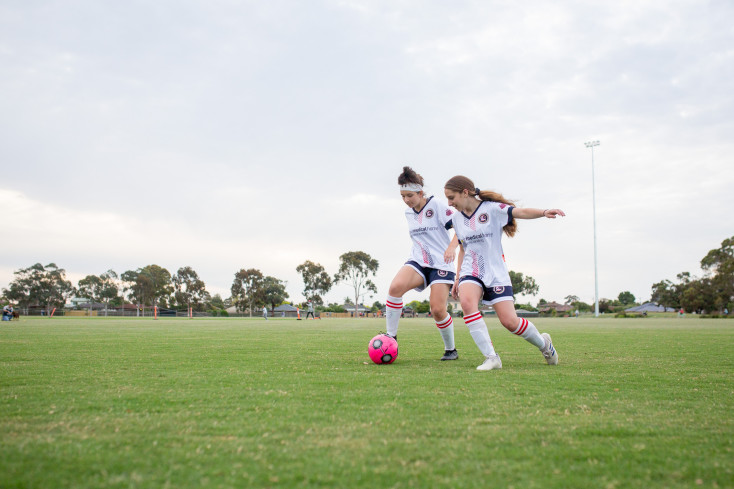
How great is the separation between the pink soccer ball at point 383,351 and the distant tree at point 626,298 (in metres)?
184

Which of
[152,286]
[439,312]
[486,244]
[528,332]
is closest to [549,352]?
[528,332]

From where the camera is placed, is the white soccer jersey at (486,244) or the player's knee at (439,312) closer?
the white soccer jersey at (486,244)

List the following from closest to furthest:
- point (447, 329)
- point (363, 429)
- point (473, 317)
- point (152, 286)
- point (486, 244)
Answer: point (363, 429)
point (473, 317)
point (486, 244)
point (447, 329)
point (152, 286)

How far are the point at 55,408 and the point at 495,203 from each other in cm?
550

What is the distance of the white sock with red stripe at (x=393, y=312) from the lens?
752cm

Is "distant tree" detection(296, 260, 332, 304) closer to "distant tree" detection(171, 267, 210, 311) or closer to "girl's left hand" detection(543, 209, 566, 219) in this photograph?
"distant tree" detection(171, 267, 210, 311)

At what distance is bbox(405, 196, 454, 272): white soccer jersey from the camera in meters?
7.40

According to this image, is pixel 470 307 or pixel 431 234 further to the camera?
pixel 431 234

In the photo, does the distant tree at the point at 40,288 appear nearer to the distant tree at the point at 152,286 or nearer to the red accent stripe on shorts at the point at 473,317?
the distant tree at the point at 152,286

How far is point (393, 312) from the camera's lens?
752 cm

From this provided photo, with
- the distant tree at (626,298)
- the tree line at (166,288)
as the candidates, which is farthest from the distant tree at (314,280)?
the distant tree at (626,298)

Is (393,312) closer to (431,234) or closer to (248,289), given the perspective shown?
(431,234)

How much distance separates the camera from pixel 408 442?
9.25ft

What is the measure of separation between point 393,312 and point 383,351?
2.52 feet
